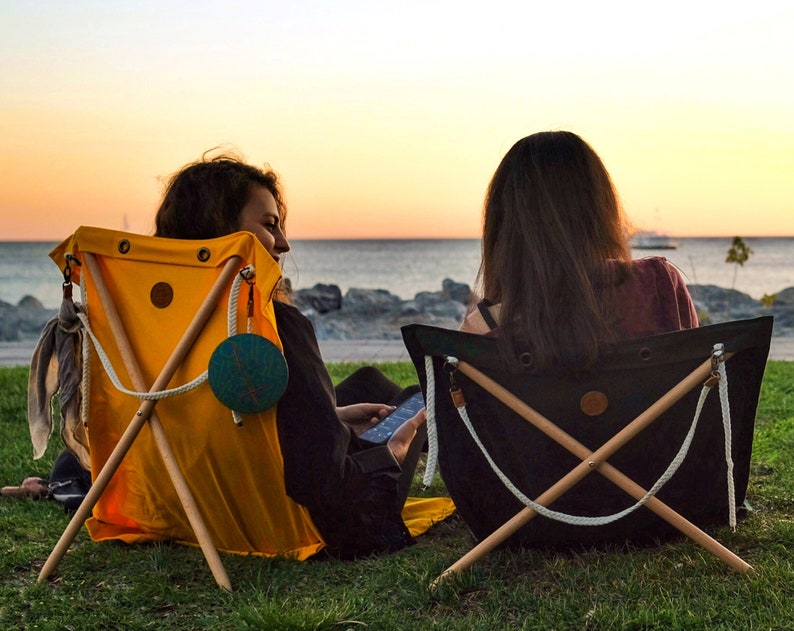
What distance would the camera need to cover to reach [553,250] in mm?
2914

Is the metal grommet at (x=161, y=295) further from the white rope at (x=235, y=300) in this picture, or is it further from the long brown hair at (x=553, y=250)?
the long brown hair at (x=553, y=250)

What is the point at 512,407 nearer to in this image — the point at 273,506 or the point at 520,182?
the point at 520,182

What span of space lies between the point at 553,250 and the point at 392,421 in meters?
1.24

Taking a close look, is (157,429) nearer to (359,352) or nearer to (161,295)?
(161,295)

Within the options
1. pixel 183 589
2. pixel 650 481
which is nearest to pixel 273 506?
pixel 183 589

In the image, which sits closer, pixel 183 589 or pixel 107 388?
pixel 183 589

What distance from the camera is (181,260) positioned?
3.06 metres

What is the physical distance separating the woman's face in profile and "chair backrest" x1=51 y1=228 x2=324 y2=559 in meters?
0.35

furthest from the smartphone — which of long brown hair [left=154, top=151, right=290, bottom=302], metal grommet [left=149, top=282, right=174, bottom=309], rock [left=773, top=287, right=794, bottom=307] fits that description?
rock [left=773, top=287, right=794, bottom=307]

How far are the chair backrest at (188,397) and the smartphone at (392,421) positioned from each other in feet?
1.67

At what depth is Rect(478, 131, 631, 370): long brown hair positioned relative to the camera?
2814mm

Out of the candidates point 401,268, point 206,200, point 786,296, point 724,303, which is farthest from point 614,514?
point 401,268

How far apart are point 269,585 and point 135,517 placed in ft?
2.49

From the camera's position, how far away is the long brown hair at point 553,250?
2.81 metres
